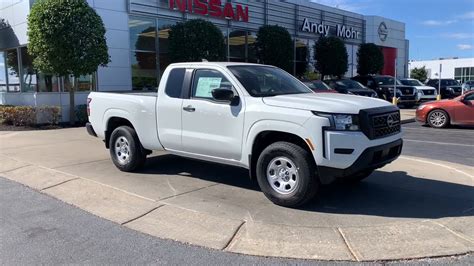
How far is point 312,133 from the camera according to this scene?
206 inches

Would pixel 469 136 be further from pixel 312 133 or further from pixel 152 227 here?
pixel 152 227

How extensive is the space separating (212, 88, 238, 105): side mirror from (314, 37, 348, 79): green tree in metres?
22.5

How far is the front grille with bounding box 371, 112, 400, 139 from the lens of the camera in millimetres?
5454

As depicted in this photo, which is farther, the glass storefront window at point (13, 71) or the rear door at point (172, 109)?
the glass storefront window at point (13, 71)

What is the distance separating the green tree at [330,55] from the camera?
2739 cm

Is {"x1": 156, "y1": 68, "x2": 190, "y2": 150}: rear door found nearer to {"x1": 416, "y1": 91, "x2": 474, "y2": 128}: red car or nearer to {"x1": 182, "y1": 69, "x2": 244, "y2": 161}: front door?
{"x1": 182, "y1": 69, "x2": 244, "y2": 161}: front door

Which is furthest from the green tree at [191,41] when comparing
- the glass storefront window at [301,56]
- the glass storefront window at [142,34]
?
the glass storefront window at [301,56]

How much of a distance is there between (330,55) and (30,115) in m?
18.2

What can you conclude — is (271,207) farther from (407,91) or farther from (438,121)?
(407,91)

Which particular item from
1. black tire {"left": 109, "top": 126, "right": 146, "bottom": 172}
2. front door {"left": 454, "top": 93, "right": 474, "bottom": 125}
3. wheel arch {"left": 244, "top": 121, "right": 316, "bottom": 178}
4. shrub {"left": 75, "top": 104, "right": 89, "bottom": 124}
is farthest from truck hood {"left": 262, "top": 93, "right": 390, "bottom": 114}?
shrub {"left": 75, "top": 104, "right": 89, "bottom": 124}

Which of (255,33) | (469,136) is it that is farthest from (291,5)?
(469,136)

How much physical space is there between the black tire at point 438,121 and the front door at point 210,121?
1101 centimetres

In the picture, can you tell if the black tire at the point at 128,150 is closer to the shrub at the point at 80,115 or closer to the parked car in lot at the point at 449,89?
the shrub at the point at 80,115

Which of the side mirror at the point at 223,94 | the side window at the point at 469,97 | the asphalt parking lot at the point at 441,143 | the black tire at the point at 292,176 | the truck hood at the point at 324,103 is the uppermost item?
the side mirror at the point at 223,94
